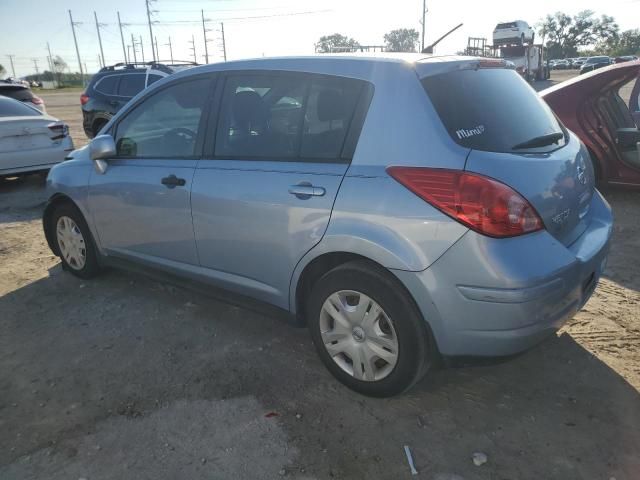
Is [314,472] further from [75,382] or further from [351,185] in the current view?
[75,382]

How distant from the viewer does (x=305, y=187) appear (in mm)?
2752

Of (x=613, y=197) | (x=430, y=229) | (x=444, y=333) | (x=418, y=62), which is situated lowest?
(x=613, y=197)

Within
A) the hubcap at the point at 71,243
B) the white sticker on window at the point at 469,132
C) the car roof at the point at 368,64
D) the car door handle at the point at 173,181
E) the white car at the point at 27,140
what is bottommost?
the hubcap at the point at 71,243

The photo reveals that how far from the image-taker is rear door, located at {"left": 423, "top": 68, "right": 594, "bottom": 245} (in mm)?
Result: 2391

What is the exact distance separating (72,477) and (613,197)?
6.46 meters

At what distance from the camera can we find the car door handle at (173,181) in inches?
132

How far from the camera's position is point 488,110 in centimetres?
263

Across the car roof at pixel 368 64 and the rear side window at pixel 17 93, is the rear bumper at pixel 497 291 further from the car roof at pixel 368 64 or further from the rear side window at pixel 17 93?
the rear side window at pixel 17 93

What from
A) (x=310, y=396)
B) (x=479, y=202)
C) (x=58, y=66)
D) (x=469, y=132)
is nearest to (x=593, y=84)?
(x=469, y=132)

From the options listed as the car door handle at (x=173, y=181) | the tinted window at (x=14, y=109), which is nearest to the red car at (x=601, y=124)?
the car door handle at (x=173, y=181)

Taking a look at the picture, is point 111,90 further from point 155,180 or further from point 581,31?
point 581,31

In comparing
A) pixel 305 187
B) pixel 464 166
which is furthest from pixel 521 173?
pixel 305 187

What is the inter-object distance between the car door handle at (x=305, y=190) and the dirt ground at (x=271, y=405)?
2.70ft

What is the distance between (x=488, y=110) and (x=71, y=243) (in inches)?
142
